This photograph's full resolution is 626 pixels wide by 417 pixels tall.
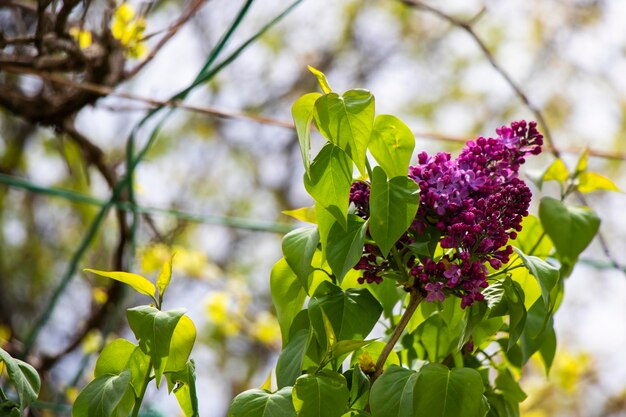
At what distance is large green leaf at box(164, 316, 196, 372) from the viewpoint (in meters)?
0.59

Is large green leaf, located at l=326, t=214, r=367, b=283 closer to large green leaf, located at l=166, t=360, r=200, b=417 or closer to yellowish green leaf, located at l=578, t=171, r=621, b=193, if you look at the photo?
large green leaf, located at l=166, t=360, r=200, b=417

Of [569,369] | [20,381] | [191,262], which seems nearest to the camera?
[20,381]

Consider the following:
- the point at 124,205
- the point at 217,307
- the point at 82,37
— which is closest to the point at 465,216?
the point at 82,37

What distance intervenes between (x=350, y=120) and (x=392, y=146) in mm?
48

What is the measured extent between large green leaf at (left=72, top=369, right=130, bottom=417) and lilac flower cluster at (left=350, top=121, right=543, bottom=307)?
0.17 metres

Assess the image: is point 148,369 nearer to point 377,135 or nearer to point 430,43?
point 377,135

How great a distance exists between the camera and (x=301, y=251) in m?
0.59

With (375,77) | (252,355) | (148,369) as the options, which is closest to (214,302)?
(148,369)

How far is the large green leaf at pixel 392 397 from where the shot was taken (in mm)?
548

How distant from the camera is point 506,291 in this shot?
59 centimetres

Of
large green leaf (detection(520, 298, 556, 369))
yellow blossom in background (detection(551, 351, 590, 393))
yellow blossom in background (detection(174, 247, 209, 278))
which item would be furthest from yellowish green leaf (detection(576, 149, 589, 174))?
yellow blossom in background (detection(174, 247, 209, 278))

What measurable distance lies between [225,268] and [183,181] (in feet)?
1.76

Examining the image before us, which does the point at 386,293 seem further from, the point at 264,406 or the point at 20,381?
the point at 20,381

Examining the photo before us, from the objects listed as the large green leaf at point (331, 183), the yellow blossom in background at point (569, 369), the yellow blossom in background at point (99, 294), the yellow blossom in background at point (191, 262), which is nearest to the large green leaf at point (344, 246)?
the large green leaf at point (331, 183)
